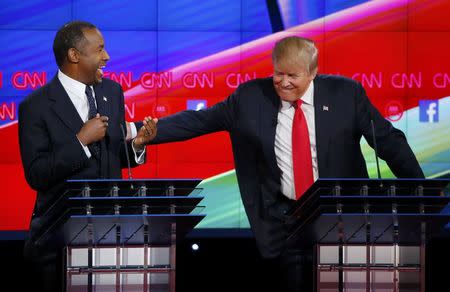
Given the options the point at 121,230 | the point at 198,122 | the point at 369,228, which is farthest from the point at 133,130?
the point at 369,228

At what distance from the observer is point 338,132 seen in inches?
176

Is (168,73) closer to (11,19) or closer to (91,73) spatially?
(11,19)

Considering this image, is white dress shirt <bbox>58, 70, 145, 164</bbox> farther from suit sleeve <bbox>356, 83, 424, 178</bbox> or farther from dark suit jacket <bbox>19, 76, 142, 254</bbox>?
suit sleeve <bbox>356, 83, 424, 178</bbox>

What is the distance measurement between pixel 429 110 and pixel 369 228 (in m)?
4.60

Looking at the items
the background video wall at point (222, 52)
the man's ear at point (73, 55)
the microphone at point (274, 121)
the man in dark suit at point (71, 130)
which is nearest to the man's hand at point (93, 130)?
the man in dark suit at point (71, 130)

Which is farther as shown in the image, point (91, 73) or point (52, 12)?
point (52, 12)

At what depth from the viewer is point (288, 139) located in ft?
14.5

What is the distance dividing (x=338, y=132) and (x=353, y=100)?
18 centimetres

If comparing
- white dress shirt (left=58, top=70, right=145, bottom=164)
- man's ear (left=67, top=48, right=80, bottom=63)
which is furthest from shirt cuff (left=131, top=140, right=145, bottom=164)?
man's ear (left=67, top=48, right=80, bottom=63)

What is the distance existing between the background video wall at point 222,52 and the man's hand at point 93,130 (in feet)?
13.1

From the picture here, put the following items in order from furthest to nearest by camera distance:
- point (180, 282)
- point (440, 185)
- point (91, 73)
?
point (180, 282) < point (91, 73) < point (440, 185)

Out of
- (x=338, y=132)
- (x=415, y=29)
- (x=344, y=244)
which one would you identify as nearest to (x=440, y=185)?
(x=344, y=244)

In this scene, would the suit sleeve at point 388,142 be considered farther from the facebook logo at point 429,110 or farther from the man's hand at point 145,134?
the facebook logo at point 429,110

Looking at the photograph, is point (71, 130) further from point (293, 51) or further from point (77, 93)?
point (293, 51)
